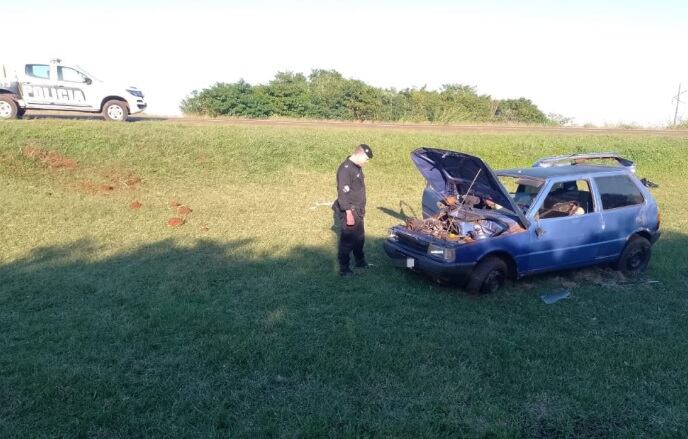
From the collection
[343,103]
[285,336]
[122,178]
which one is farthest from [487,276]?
[343,103]

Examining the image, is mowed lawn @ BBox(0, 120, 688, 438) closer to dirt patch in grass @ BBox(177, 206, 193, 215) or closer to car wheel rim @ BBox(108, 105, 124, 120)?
dirt patch in grass @ BBox(177, 206, 193, 215)

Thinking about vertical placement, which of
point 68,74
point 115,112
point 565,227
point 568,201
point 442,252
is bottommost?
point 442,252

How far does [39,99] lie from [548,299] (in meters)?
13.4

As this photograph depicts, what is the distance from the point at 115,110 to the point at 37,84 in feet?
6.48

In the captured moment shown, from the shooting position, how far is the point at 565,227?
728 cm

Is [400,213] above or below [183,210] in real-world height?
below

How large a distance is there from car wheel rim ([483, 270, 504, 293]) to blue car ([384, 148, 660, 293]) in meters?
0.01

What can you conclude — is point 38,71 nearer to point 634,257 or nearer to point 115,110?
point 115,110

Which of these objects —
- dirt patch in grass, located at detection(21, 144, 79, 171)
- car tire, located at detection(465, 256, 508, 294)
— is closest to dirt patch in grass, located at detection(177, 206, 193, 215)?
dirt patch in grass, located at detection(21, 144, 79, 171)

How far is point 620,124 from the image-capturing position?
27.5m

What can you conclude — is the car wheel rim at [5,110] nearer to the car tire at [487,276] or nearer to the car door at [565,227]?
the car tire at [487,276]

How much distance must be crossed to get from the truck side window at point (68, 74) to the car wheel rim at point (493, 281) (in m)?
12.5

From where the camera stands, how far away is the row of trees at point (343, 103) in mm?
26719

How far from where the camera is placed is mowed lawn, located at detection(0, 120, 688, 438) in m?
4.14
